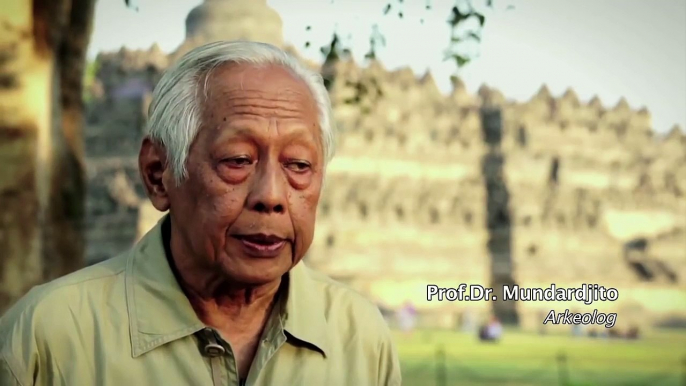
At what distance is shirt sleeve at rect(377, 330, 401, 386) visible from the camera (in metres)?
1.92

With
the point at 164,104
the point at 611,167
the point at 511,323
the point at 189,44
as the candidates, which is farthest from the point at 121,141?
the point at 164,104

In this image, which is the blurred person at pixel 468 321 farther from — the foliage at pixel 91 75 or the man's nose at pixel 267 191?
the man's nose at pixel 267 191

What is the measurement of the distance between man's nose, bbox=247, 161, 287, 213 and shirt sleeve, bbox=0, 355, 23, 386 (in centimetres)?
46

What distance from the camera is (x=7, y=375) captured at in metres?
1.62

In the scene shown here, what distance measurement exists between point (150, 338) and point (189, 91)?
430 millimetres

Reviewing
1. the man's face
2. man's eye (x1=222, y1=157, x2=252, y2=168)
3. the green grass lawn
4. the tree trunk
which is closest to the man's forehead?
the man's face

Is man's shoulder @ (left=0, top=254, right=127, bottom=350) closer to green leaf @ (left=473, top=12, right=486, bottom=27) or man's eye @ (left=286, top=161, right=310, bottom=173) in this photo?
man's eye @ (left=286, top=161, right=310, bottom=173)

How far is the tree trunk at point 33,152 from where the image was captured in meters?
4.70

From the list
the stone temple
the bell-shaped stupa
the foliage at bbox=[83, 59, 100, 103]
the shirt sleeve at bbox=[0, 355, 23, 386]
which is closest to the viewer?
the shirt sleeve at bbox=[0, 355, 23, 386]

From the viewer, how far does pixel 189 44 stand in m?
25.8

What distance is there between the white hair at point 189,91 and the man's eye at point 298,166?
9 cm

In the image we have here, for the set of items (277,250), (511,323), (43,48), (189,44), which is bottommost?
(277,250)

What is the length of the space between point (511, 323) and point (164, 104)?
27845 millimetres

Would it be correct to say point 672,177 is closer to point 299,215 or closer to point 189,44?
point 189,44
